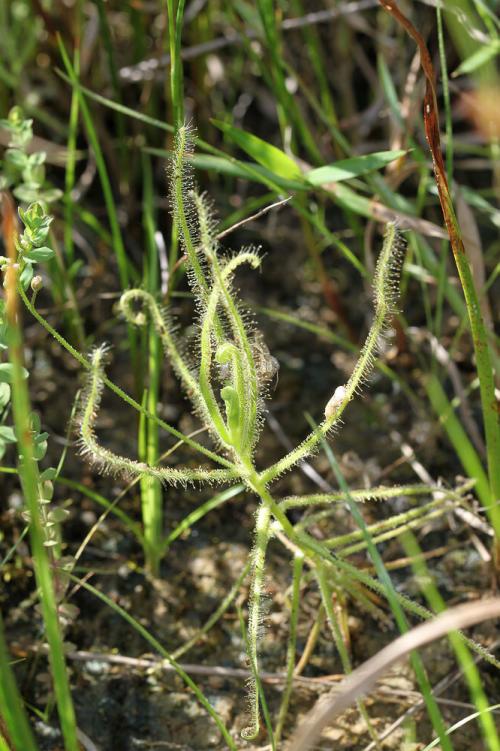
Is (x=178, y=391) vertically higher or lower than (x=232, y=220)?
lower

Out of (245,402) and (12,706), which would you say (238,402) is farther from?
(12,706)

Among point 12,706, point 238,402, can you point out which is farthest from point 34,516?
point 238,402

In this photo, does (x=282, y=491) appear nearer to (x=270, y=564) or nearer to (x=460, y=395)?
(x=270, y=564)

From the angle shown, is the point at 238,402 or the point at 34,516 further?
the point at 238,402

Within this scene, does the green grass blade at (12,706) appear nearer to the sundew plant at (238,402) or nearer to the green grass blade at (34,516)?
the green grass blade at (34,516)

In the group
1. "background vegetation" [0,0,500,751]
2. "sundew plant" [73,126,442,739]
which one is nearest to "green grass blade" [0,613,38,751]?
"background vegetation" [0,0,500,751]

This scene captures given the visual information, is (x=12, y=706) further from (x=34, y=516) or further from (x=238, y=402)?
(x=238, y=402)

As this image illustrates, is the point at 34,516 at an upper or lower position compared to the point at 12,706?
upper

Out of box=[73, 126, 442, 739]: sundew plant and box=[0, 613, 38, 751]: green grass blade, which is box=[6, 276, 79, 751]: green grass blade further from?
box=[73, 126, 442, 739]: sundew plant

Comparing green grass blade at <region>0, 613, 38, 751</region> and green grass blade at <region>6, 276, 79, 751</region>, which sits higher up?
green grass blade at <region>6, 276, 79, 751</region>

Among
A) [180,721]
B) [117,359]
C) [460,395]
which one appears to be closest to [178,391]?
[117,359]

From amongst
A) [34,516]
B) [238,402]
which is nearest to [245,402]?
[238,402]
